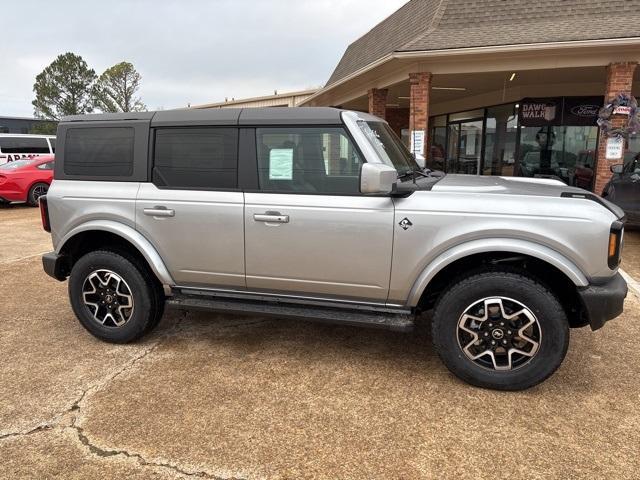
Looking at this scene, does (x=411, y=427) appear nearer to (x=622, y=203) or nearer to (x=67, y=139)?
(x=67, y=139)

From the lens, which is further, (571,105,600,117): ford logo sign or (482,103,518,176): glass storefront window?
(482,103,518,176): glass storefront window

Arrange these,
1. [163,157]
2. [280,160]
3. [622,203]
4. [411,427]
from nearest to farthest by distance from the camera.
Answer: [411,427], [280,160], [163,157], [622,203]

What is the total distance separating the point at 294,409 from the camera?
312 centimetres

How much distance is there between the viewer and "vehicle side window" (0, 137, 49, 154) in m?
16.2

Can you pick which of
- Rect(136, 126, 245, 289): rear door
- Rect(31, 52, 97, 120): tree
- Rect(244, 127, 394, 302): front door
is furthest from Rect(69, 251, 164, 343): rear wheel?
Rect(31, 52, 97, 120): tree

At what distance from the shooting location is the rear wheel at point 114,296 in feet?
13.0

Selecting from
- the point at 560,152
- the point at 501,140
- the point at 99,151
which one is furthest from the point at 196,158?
the point at 501,140

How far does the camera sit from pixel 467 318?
3303 millimetres

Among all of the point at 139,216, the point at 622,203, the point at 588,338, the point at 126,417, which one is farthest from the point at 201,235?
the point at 622,203

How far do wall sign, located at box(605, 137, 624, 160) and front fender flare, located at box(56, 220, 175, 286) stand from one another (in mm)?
9233

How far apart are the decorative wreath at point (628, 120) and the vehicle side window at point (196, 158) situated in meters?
8.69

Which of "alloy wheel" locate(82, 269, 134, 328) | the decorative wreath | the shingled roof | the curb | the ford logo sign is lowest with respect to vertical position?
the curb

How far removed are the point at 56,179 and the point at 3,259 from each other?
409 centimetres

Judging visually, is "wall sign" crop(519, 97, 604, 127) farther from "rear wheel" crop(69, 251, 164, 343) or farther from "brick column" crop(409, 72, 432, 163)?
"rear wheel" crop(69, 251, 164, 343)
